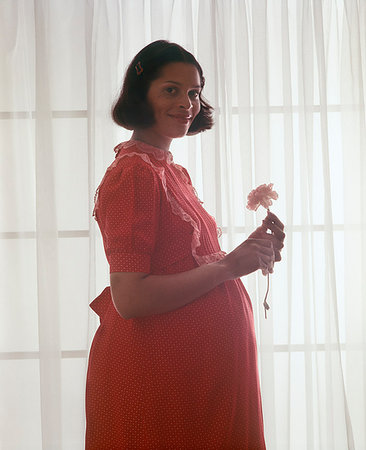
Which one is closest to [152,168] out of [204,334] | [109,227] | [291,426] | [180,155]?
[109,227]

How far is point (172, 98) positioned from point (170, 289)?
0.42 metres

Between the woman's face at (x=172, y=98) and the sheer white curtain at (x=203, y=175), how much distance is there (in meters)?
0.89

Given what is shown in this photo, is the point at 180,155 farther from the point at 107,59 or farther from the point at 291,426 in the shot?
the point at 291,426

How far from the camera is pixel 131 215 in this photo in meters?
1.03

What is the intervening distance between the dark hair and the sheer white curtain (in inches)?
35.3

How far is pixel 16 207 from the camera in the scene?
6.92 feet

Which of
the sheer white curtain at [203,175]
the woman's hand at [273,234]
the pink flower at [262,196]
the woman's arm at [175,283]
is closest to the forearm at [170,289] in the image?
the woman's arm at [175,283]

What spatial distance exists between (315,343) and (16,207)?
128 cm

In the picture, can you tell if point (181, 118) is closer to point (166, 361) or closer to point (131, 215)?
point (131, 215)

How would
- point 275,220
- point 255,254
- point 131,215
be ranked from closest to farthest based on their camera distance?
1. point 131,215
2. point 255,254
3. point 275,220

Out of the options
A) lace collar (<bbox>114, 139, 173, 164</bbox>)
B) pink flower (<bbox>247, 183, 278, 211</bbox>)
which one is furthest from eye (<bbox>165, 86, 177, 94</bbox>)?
pink flower (<bbox>247, 183, 278, 211</bbox>)

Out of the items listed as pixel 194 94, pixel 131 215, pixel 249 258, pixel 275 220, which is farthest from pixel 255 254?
pixel 194 94

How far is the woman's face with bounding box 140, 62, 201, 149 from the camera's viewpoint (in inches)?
46.1

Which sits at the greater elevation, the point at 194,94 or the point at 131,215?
the point at 194,94
